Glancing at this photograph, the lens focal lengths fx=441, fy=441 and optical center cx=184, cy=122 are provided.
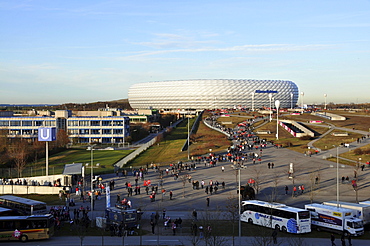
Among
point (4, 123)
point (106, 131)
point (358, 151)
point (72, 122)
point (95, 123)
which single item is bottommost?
point (358, 151)

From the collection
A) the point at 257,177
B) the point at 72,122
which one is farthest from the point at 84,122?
the point at 257,177

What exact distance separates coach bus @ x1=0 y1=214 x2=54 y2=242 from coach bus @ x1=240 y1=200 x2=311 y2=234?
38.3 ft

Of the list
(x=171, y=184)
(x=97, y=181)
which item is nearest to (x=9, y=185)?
(x=97, y=181)

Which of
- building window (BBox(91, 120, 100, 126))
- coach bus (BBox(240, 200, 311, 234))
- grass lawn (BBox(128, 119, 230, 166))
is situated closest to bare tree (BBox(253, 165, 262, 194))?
coach bus (BBox(240, 200, 311, 234))

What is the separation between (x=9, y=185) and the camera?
3912 cm

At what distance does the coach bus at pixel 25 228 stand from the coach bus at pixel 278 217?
11.7 metres

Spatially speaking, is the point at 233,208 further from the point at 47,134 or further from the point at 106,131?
the point at 106,131

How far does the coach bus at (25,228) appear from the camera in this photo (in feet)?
75.4

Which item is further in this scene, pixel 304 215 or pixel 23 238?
pixel 304 215

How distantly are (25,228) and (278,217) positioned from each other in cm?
1377

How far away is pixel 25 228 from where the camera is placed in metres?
23.2

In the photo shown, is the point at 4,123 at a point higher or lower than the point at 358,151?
higher

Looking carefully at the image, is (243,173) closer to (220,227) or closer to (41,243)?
(220,227)

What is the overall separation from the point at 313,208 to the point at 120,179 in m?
22.9
